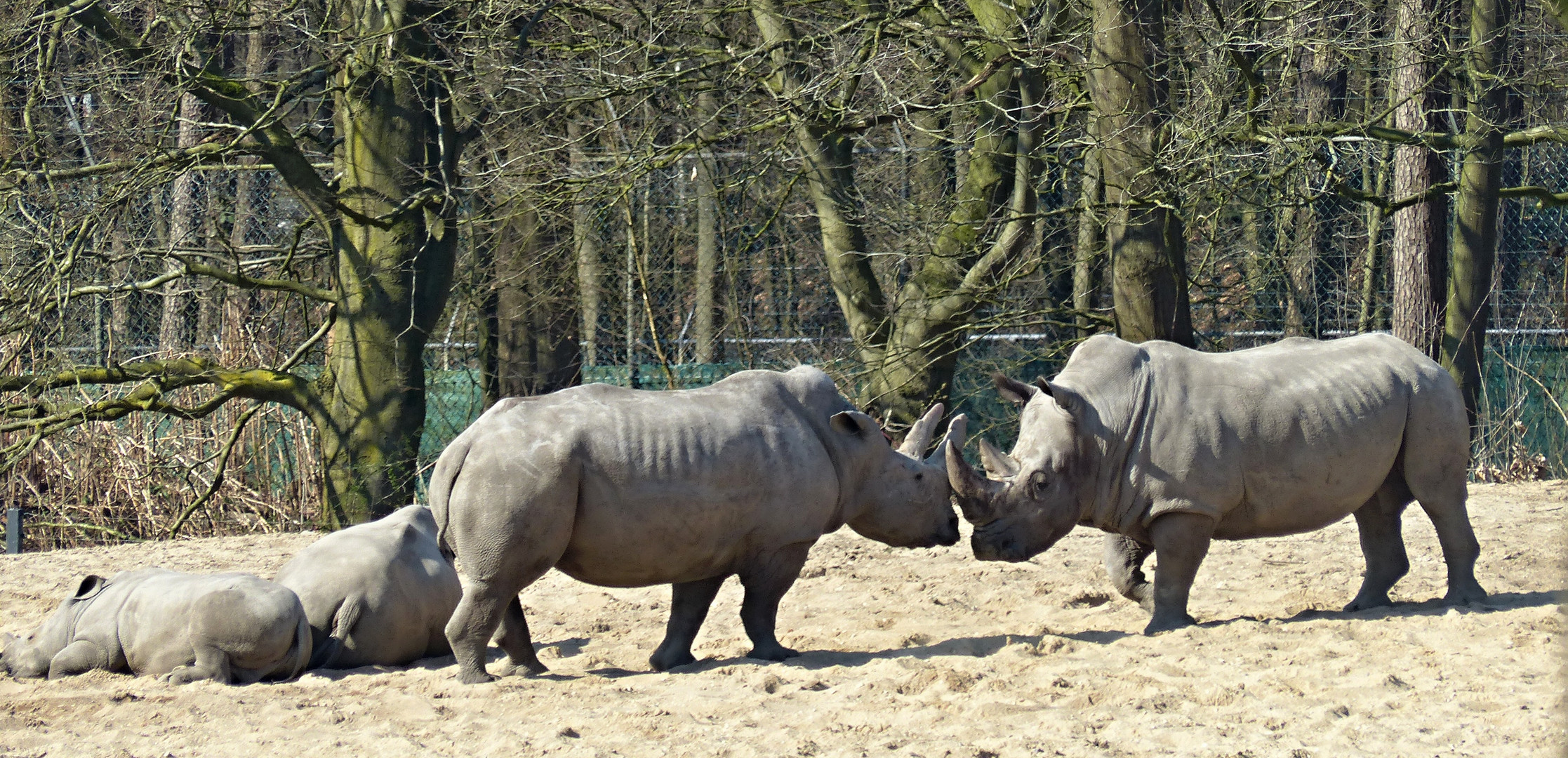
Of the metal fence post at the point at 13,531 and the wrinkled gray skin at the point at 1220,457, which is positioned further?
the metal fence post at the point at 13,531

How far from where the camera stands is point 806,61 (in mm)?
9680

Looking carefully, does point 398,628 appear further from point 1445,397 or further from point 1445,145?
point 1445,145

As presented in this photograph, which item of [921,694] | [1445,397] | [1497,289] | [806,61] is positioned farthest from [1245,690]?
[1497,289]

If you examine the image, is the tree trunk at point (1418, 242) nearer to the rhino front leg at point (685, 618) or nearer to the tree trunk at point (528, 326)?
the tree trunk at point (528, 326)

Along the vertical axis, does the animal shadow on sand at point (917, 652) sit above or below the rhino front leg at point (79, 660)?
below

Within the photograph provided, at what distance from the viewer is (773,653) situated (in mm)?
5938

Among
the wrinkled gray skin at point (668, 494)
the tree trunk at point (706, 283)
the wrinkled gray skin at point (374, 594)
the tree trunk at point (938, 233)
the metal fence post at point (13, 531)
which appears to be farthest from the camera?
the tree trunk at point (706, 283)

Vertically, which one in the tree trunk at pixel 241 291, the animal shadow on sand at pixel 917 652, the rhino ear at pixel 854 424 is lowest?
the animal shadow on sand at pixel 917 652

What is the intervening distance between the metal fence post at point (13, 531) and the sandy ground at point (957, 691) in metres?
3.04

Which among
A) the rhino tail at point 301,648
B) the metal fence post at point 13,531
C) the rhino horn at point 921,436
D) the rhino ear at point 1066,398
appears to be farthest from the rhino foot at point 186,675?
the metal fence post at point 13,531

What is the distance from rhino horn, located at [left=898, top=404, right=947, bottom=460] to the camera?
21.6 feet

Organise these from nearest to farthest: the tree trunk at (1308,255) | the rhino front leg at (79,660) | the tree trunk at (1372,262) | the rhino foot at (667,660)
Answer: the rhino front leg at (79,660), the rhino foot at (667,660), the tree trunk at (1308,255), the tree trunk at (1372,262)

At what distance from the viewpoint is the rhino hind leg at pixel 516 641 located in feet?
19.0

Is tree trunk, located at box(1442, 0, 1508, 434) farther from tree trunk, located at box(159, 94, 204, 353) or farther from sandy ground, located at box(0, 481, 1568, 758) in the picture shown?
tree trunk, located at box(159, 94, 204, 353)
